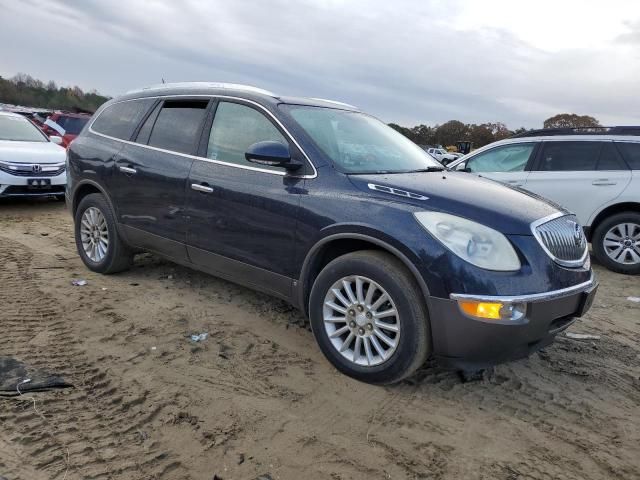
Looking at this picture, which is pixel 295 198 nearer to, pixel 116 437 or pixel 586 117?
pixel 116 437

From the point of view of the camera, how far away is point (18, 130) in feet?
31.6

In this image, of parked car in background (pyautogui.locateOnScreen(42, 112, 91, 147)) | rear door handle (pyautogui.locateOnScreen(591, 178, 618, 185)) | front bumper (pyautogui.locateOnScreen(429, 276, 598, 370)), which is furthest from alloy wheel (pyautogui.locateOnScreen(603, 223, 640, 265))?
parked car in background (pyautogui.locateOnScreen(42, 112, 91, 147))

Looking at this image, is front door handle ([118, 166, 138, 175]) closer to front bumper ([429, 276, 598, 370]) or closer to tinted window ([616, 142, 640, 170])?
front bumper ([429, 276, 598, 370])

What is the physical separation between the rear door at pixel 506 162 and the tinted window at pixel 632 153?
1156 mm

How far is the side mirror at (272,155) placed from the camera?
3535mm

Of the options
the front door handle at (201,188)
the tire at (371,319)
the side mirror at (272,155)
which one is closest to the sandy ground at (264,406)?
the tire at (371,319)

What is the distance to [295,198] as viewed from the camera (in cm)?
359

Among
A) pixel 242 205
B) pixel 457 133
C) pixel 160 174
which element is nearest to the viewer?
pixel 242 205

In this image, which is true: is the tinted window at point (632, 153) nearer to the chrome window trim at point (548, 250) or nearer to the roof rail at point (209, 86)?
the chrome window trim at point (548, 250)

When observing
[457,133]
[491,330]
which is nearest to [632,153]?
[491,330]

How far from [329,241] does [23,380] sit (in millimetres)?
2026

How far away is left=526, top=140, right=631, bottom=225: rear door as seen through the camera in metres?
6.95

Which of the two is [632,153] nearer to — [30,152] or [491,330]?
[491,330]

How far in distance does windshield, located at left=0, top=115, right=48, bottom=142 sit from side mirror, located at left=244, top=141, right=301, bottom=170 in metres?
7.67
